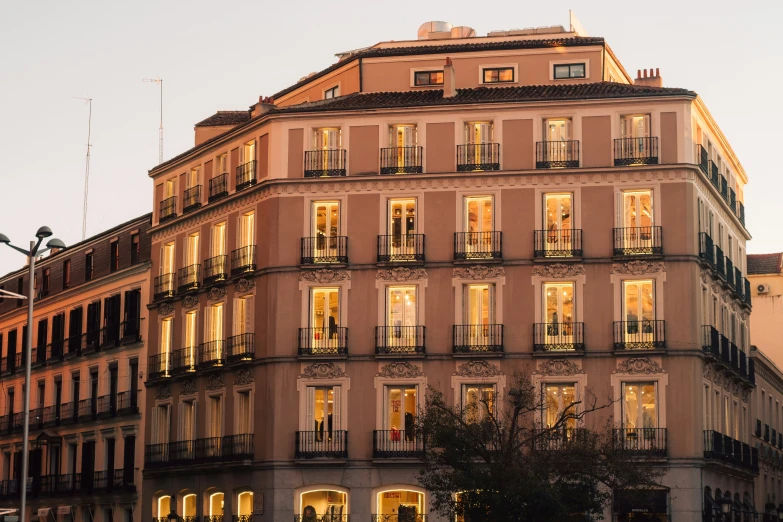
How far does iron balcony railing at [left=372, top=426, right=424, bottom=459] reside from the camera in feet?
202

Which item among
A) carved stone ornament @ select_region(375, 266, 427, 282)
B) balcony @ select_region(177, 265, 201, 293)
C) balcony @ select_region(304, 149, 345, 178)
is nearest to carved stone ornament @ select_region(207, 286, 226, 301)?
balcony @ select_region(177, 265, 201, 293)

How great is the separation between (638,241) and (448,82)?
11044 mm

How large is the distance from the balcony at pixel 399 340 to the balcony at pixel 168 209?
14.7 m

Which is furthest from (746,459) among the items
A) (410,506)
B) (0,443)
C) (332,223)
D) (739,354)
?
(0,443)

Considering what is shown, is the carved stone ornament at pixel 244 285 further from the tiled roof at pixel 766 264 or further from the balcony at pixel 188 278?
the tiled roof at pixel 766 264

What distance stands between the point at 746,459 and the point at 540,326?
45.3 ft

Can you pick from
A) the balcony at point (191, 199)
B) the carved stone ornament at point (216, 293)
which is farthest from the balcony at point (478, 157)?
the balcony at point (191, 199)

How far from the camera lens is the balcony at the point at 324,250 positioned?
2502 inches

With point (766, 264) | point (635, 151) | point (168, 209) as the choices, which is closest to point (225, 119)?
point (168, 209)

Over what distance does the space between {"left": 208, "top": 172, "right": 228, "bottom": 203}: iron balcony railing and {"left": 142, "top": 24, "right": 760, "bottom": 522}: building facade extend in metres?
1.42

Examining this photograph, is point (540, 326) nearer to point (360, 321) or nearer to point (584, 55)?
point (360, 321)

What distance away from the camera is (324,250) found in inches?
2518

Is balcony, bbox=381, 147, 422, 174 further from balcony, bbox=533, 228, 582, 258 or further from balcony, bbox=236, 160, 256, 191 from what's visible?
balcony, bbox=236, 160, 256, 191

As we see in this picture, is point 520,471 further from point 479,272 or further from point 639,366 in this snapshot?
point 479,272
